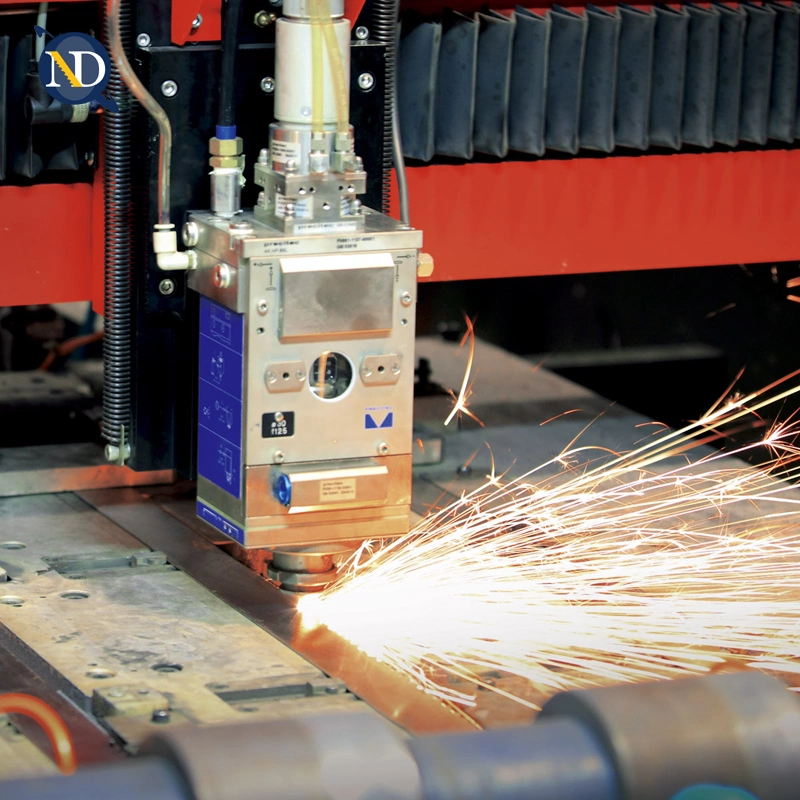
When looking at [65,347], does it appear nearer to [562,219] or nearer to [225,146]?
[562,219]

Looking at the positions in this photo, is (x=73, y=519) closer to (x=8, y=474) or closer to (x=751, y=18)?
(x=8, y=474)

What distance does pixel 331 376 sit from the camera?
265 cm

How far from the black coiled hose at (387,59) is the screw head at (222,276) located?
17.2 inches

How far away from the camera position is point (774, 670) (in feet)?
8.00

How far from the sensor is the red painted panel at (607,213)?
3203mm

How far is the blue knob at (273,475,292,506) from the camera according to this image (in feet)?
8.55

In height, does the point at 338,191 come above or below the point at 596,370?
above

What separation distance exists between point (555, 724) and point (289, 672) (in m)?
0.61

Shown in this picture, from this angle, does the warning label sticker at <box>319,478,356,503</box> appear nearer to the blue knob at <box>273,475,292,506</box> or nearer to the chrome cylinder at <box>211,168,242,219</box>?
the blue knob at <box>273,475,292,506</box>

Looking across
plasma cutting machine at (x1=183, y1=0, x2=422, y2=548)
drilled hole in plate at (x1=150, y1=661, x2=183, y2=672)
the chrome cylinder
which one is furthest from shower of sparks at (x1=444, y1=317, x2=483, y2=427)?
drilled hole in plate at (x1=150, y1=661, x2=183, y2=672)

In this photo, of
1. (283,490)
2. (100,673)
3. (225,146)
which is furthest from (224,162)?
(100,673)

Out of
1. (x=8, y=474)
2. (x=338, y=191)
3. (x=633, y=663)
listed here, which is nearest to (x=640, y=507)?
(x=633, y=663)

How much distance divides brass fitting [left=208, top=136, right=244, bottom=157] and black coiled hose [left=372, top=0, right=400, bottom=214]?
324mm

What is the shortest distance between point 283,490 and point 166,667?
1.17 feet
